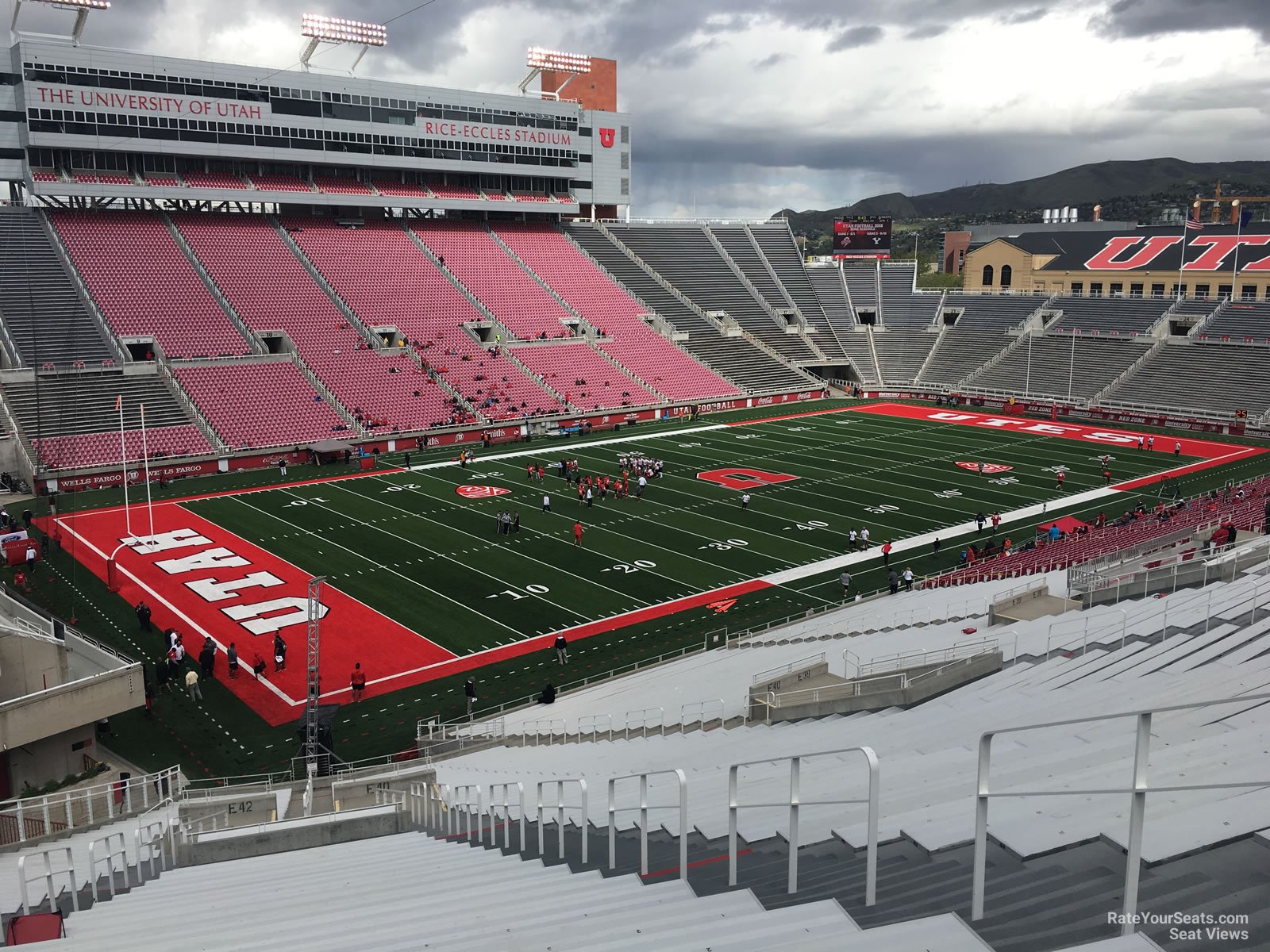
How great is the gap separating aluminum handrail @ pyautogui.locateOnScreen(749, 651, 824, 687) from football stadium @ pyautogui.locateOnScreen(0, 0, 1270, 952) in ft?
0.74

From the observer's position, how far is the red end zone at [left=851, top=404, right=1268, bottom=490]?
40.8 m

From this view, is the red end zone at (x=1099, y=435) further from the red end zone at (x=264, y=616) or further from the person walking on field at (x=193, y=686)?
the person walking on field at (x=193, y=686)

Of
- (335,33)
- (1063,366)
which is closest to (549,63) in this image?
(335,33)

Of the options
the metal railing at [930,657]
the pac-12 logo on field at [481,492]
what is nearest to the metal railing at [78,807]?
the metal railing at [930,657]

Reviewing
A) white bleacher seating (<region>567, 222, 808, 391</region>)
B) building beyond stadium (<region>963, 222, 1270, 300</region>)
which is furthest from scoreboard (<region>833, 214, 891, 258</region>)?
white bleacher seating (<region>567, 222, 808, 391</region>)

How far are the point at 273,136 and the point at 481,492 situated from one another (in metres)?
32.4

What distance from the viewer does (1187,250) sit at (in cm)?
6788

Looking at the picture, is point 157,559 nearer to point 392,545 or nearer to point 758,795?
point 392,545

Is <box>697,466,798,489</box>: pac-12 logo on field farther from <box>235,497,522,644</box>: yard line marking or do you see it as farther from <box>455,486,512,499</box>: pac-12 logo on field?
<box>235,497,522,644</box>: yard line marking

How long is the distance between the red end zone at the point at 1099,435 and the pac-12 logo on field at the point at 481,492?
23.0 metres

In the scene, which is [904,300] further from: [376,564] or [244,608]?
[244,608]

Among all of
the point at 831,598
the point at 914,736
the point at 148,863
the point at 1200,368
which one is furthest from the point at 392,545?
the point at 1200,368

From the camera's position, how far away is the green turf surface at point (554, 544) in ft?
62.0

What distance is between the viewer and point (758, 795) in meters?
7.30
